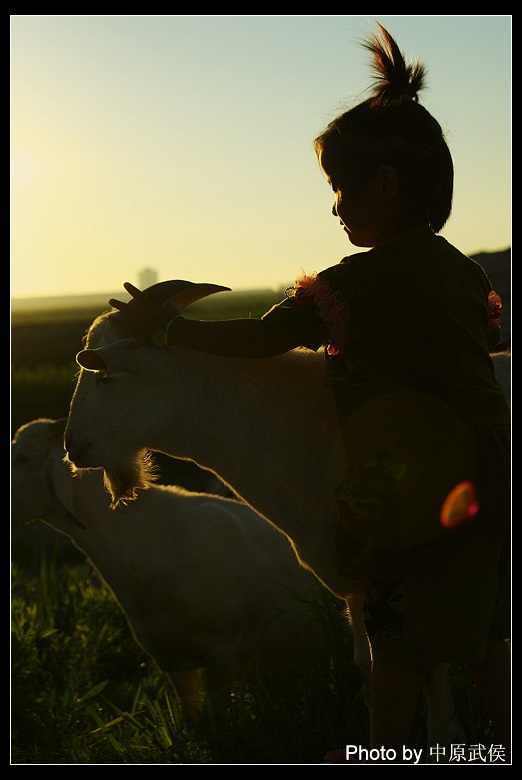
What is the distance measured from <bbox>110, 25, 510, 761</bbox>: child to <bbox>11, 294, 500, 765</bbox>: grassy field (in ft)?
1.40

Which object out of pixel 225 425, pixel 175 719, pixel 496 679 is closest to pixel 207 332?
pixel 225 425

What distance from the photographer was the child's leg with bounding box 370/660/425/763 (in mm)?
2375

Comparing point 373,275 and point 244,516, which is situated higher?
point 373,275

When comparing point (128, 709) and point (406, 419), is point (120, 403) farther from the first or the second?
point (128, 709)

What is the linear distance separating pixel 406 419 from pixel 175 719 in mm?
1951

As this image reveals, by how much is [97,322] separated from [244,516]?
204 centimetres

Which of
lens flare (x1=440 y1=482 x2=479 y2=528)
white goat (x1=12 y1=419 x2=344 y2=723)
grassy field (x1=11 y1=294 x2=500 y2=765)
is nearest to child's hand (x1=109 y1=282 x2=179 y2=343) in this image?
grassy field (x1=11 y1=294 x2=500 y2=765)

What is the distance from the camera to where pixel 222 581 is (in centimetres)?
430

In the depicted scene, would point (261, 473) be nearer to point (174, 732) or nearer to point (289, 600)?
point (174, 732)

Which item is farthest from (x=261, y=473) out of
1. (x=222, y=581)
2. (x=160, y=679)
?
(x=160, y=679)

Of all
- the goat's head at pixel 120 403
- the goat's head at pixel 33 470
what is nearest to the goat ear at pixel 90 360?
the goat's head at pixel 120 403

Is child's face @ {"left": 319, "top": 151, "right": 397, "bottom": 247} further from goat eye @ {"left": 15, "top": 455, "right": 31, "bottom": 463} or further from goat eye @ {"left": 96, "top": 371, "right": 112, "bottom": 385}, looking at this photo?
goat eye @ {"left": 15, "top": 455, "right": 31, "bottom": 463}

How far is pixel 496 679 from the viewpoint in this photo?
253 cm

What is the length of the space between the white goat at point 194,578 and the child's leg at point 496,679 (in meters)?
1.44
